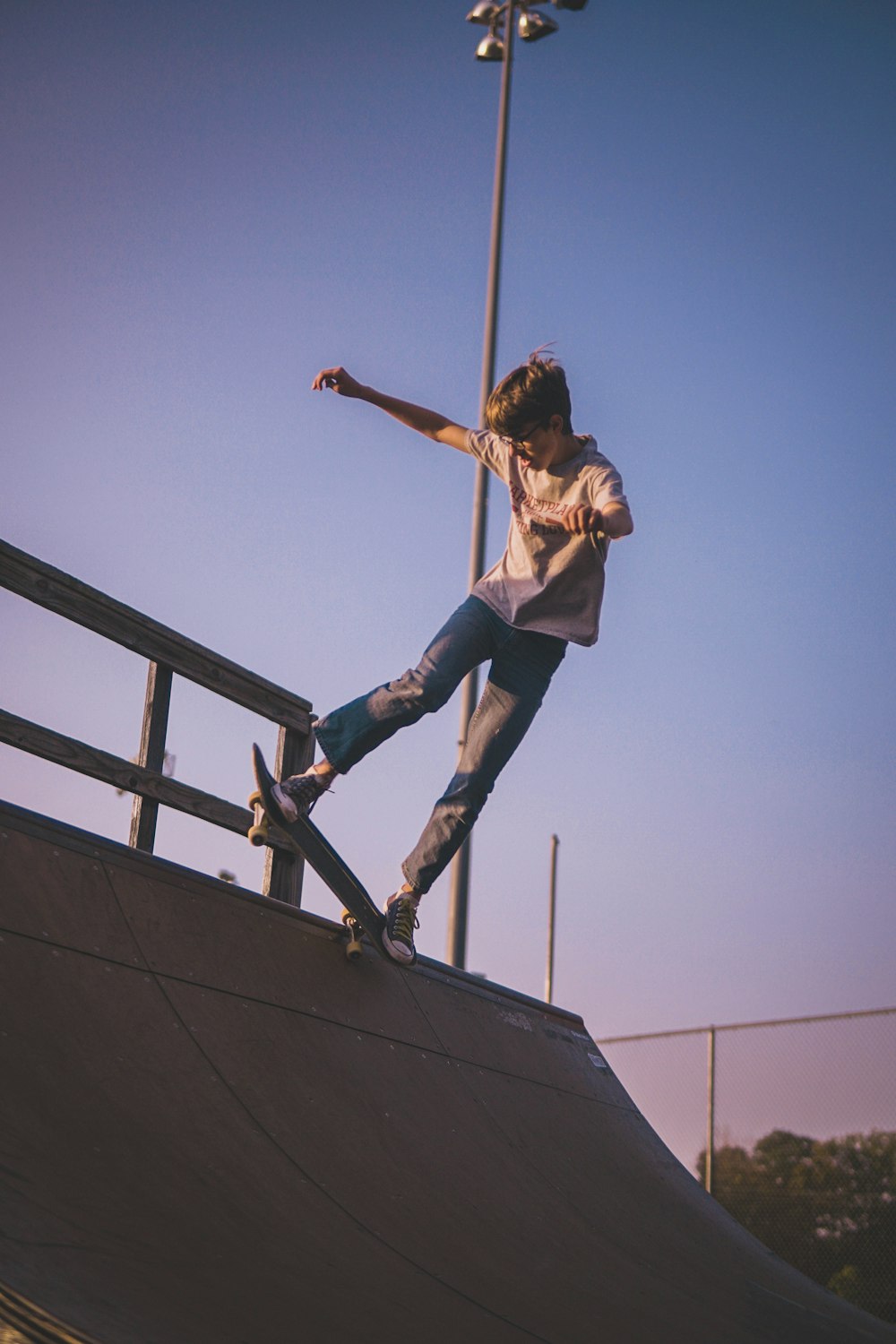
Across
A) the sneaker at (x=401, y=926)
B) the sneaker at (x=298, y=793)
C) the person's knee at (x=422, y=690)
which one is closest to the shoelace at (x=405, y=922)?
the sneaker at (x=401, y=926)

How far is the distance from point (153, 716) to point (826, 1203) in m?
8.61

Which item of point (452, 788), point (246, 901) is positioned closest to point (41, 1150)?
point (246, 901)

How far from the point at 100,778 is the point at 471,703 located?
22.9 feet

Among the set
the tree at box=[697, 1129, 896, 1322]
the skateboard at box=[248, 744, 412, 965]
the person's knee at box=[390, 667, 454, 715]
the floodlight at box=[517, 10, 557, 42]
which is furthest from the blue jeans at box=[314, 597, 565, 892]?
the floodlight at box=[517, 10, 557, 42]

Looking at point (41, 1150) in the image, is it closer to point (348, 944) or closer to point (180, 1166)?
point (180, 1166)

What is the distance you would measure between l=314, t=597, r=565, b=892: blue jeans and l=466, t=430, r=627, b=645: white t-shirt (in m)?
0.08

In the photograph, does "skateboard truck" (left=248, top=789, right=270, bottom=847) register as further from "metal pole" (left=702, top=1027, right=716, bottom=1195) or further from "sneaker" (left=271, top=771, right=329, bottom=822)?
"metal pole" (left=702, top=1027, right=716, bottom=1195)

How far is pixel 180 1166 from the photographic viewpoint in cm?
232

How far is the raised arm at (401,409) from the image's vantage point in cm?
416

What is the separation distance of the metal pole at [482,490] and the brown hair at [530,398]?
17.3ft

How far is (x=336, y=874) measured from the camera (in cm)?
386

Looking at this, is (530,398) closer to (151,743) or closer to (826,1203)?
(151,743)

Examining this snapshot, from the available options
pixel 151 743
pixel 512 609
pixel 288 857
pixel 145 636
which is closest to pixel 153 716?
pixel 151 743

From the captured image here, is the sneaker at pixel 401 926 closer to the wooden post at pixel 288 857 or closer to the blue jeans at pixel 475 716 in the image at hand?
the blue jeans at pixel 475 716
